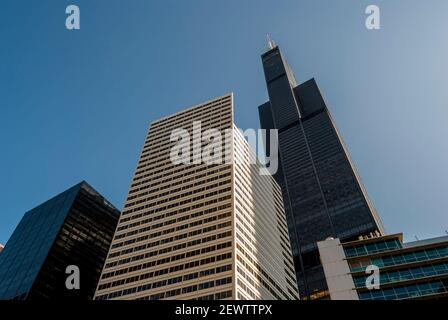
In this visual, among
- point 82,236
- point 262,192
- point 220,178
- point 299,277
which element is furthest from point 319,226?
point 82,236

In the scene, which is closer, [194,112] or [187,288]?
[187,288]

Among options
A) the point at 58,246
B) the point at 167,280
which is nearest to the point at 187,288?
the point at 167,280

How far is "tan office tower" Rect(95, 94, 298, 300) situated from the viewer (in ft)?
277

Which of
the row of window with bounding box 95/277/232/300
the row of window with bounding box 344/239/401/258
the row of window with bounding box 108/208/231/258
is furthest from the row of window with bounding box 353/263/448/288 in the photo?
the row of window with bounding box 108/208/231/258

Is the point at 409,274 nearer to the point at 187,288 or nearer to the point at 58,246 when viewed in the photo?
the point at 187,288

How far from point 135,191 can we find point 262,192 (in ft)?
138

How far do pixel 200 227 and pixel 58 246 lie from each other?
54.2 m

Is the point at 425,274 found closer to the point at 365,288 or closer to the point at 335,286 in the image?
the point at 365,288

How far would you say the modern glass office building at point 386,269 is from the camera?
59781mm

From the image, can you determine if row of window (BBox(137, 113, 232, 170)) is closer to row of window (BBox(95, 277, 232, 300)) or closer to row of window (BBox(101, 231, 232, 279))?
row of window (BBox(101, 231, 232, 279))

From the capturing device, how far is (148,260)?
308ft

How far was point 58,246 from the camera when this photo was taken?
120875 millimetres

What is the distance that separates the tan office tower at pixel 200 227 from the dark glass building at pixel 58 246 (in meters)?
26.6
